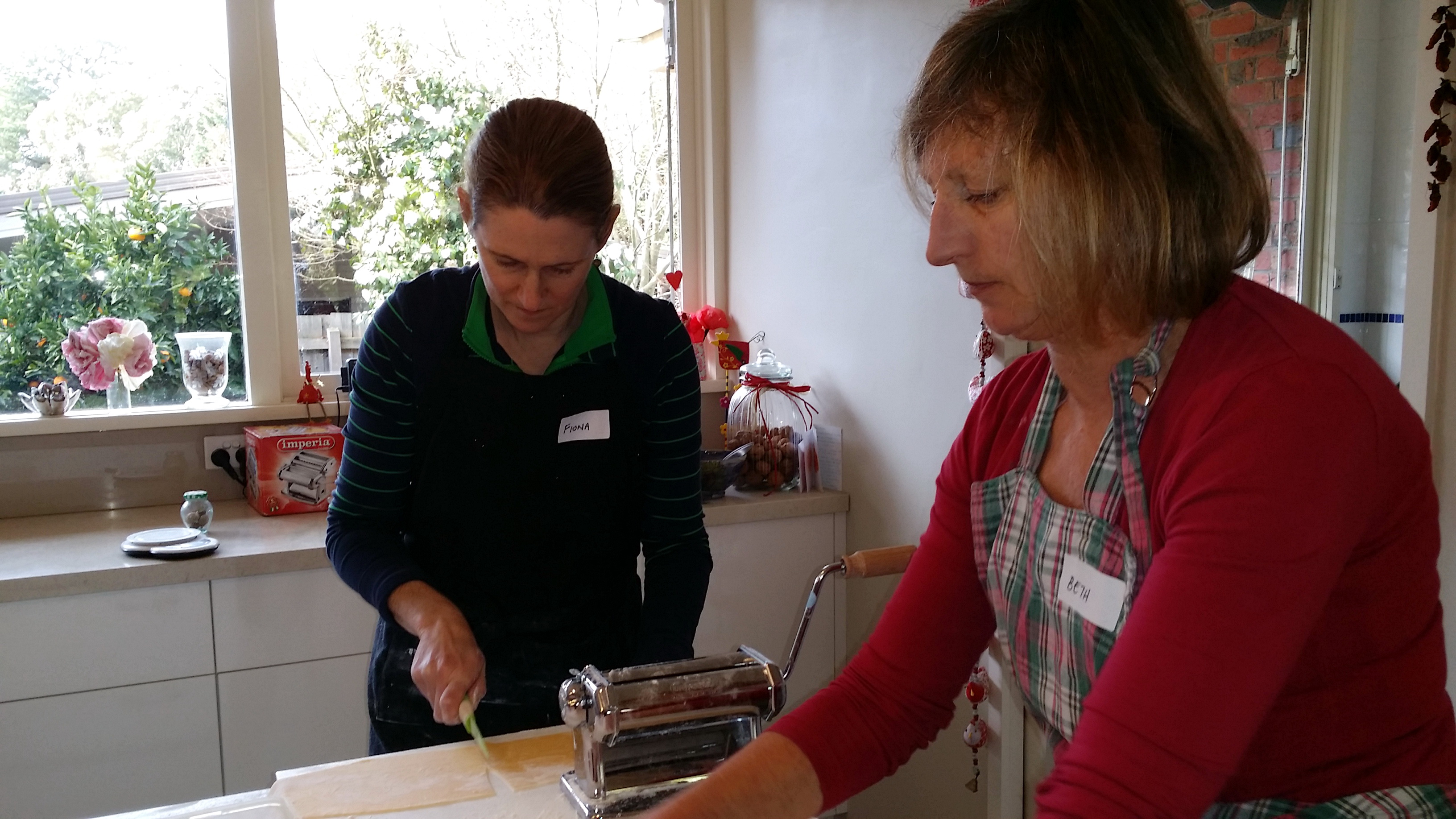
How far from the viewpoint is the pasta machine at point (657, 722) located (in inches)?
39.0

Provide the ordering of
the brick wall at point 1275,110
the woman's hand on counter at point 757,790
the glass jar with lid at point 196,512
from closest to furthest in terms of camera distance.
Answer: the woman's hand on counter at point 757,790 → the brick wall at point 1275,110 → the glass jar with lid at point 196,512

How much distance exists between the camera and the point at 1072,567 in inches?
33.2

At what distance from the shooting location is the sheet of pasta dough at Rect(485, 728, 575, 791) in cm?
109

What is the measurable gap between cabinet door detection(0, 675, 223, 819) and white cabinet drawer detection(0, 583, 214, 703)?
2 centimetres

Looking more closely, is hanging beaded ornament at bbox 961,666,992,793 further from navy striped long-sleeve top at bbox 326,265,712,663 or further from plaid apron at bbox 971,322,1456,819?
plaid apron at bbox 971,322,1456,819

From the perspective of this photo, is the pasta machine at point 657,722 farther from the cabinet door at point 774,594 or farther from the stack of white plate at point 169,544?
the cabinet door at point 774,594

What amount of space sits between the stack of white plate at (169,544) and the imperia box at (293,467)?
264mm

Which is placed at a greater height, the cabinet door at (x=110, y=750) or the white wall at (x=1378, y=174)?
the white wall at (x=1378, y=174)

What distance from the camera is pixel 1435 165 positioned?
1.39 m

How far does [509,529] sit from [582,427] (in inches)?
6.2

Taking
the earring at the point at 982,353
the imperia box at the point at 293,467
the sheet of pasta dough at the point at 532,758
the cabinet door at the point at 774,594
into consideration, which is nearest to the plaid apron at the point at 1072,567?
the sheet of pasta dough at the point at 532,758

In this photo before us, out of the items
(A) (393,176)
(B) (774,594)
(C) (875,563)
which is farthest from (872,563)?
(A) (393,176)

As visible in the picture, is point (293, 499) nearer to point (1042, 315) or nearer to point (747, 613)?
point (747, 613)

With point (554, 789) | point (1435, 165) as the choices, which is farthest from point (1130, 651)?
point (1435, 165)
